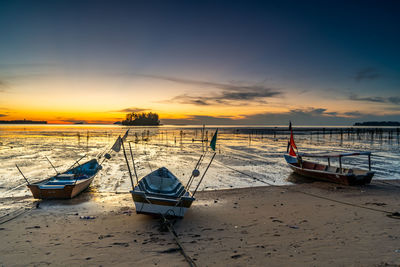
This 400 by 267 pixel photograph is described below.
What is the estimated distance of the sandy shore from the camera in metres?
6.24

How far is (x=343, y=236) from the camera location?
7426mm

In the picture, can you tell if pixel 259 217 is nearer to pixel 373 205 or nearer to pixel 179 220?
pixel 179 220

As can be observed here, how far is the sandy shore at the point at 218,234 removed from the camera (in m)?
6.24

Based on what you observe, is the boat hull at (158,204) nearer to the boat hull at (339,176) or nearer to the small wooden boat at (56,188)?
the small wooden boat at (56,188)

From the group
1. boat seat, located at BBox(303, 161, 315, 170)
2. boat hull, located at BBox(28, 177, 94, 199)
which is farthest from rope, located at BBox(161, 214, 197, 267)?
boat seat, located at BBox(303, 161, 315, 170)

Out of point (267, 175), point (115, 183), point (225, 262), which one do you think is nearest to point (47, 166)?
point (115, 183)

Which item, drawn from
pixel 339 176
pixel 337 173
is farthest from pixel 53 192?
pixel 339 176

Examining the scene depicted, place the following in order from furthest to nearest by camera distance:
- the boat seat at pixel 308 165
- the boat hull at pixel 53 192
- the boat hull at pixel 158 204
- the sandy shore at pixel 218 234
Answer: the boat seat at pixel 308 165 → the boat hull at pixel 53 192 → the boat hull at pixel 158 204 → the sandy shore at pixel 218 234

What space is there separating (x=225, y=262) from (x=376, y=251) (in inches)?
160

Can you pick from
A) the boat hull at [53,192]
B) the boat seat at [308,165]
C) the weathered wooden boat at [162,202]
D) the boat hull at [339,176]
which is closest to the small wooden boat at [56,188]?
the boat hull at [53,192]

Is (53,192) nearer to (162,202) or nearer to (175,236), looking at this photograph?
(162,202)

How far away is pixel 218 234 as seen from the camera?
25.9 ft

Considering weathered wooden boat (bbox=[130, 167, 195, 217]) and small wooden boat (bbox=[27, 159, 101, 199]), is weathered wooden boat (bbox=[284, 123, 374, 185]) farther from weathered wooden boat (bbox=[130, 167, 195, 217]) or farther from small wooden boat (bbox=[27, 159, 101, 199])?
small wooden boat (bbox=[27, 159, 101, 199])

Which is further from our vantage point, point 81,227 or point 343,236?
point 81,227
